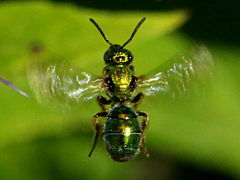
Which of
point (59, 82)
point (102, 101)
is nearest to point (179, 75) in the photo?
point (102, 101)

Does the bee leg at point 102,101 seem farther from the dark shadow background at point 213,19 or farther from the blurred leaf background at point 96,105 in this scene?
the dark shadow background at point 213,19

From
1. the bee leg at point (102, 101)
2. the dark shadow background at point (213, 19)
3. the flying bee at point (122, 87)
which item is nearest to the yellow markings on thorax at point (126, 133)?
the flying bee at point (122, 87)

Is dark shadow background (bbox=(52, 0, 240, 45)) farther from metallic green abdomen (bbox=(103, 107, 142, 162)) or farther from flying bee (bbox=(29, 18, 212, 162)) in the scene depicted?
metallic green abdomen (bbox=(103, 107, 142, 162))

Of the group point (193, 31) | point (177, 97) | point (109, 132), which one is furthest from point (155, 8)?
point (109, 132)

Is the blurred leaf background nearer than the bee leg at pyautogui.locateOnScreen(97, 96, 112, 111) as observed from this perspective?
No

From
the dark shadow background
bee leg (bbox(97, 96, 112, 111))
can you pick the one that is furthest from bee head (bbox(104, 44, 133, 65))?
the dark shadow background

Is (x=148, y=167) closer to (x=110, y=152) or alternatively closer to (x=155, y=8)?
(x=155, y=8)

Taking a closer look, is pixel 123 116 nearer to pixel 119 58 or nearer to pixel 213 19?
pixel 119 58
